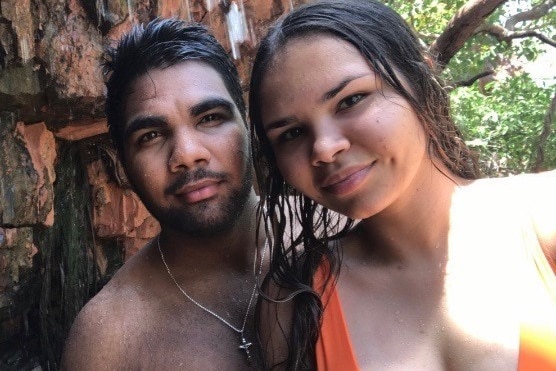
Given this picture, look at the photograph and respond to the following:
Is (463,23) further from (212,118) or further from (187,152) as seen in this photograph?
(187,152)

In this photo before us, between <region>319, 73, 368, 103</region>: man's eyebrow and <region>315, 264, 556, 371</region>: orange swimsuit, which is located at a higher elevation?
<region>319, 73, 368, 103</region>: man's eyebrow

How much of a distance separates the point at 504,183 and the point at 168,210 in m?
1.01

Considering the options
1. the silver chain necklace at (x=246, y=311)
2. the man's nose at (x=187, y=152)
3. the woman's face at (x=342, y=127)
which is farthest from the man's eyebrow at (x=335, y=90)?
the silver chain necklace at (x=246, y=311)

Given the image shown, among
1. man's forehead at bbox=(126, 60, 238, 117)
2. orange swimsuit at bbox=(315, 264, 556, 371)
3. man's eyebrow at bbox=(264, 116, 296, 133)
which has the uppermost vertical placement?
man's forehead at bbox=(126, 60, 238, 117)

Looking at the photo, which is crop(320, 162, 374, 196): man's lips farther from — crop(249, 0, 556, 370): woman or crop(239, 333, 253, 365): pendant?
crop(239, 333, 253, 365): pendant

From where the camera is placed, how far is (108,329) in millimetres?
1869

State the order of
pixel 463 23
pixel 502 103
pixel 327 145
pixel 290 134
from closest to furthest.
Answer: pixel 327 145
pixel 290 134
pixel 463 23
pixel 502 103

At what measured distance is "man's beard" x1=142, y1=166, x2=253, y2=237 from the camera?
1.83 m

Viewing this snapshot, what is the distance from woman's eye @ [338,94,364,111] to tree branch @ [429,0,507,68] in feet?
9.64

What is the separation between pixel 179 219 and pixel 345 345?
2.59ft

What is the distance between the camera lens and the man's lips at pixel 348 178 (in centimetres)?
120

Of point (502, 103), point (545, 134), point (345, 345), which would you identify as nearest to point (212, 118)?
point (345, 345)

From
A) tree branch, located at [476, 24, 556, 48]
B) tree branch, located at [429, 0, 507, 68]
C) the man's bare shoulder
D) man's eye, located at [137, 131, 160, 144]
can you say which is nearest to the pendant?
the man's bare shoulder

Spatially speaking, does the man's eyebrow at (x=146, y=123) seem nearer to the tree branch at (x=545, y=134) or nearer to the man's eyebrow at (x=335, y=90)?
the man's eyebrow at (x=335, y=90)
